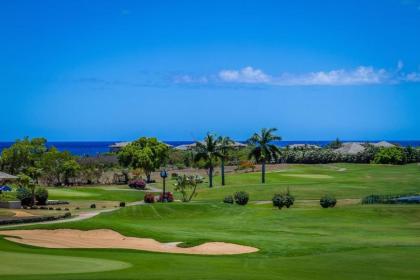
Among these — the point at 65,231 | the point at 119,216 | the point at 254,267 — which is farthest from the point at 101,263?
the point at 119,216

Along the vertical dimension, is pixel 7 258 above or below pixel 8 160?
below

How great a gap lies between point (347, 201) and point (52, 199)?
34.5 m

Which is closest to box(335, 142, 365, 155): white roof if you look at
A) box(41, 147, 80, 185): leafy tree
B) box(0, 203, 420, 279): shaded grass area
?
box(41, 147, 80, 185): leafy tree

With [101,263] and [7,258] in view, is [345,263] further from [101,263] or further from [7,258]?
[7,258]

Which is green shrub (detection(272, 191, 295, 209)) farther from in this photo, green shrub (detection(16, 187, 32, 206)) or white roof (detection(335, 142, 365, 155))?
white roof (detection(335, 142, 365, 155))

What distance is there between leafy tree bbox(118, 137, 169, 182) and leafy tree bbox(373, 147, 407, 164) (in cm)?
4624

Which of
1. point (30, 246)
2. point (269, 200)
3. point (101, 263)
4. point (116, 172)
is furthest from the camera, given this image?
point (116, 172)

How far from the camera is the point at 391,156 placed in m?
128

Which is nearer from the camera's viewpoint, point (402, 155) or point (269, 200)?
point (269, 200)

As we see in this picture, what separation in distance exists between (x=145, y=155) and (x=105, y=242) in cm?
6766

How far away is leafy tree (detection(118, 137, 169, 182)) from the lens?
103 meters

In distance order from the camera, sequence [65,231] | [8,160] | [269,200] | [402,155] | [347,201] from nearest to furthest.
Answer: [65,231] → [347,201] → [269,200] → [8,160] → [402,155]

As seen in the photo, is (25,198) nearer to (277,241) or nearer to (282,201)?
(282,201)

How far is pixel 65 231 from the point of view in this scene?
41000 mm
